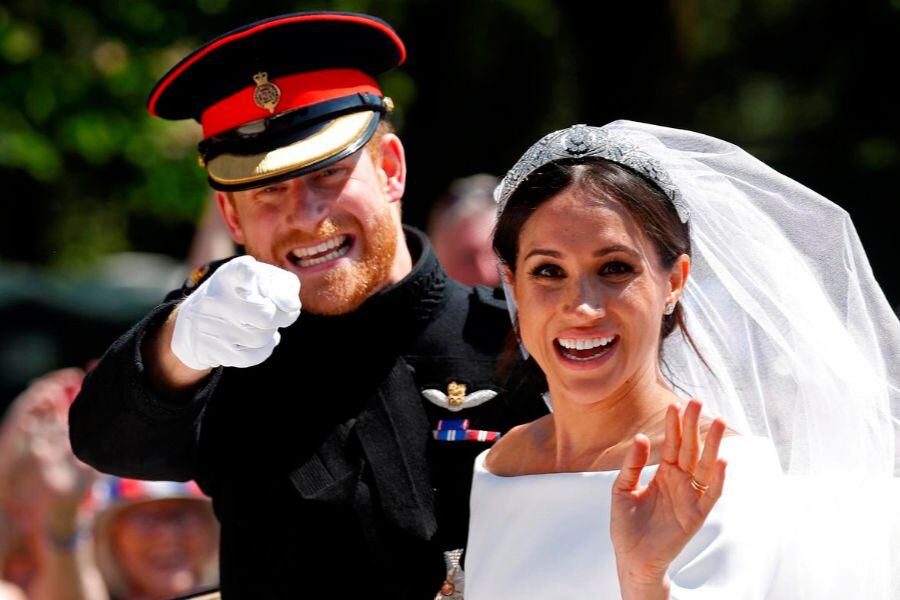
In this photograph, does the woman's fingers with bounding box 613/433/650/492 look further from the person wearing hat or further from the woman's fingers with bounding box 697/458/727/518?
the person wearing hat

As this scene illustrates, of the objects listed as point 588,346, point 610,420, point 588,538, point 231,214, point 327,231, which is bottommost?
point 588,538

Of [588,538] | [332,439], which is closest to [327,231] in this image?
[332,439]

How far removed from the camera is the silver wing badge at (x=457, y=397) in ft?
9.91

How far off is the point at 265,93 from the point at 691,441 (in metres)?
1.42

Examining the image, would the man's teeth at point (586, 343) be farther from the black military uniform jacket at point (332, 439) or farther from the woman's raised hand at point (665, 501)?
the black military uniform jacket at point (332, 439)

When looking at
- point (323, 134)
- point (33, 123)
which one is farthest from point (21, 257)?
point (323, 134)

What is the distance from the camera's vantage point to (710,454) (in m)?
2.03

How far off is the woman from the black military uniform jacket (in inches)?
11.9

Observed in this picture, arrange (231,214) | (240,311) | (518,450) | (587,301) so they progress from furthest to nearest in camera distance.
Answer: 1. (231,214)
2. (518,450)
3. (240,311)
4. (587,301)

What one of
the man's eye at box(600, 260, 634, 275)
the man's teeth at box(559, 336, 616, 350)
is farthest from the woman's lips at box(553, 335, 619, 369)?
the man's eye at box(600, 260, 634, 275)

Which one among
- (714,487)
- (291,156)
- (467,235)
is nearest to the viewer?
(714,487)

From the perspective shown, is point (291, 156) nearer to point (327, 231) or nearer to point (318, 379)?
point (327, 231)

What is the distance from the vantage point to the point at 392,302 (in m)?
3.09

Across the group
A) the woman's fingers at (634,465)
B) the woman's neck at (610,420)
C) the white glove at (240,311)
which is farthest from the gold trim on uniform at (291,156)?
the woman's fingers at (634,465)
